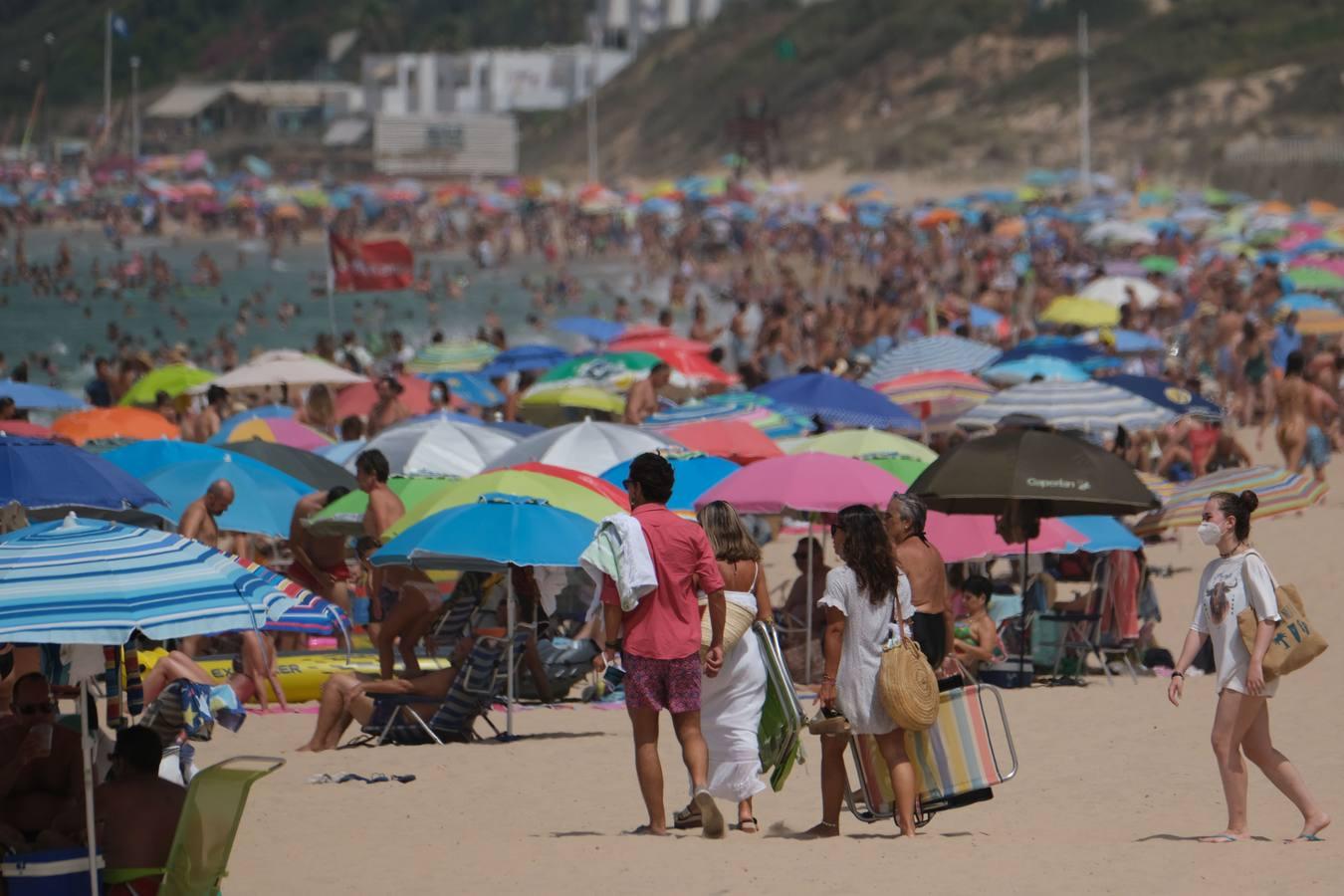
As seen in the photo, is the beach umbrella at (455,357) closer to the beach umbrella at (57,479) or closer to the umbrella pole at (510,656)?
the umbrella pole at (510,656)

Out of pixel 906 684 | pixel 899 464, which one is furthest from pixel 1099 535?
pixel 906 684

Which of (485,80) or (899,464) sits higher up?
(485,80)

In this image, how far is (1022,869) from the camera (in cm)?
612

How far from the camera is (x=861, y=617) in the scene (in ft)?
20.1

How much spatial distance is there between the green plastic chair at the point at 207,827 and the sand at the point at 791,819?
980 millimetres

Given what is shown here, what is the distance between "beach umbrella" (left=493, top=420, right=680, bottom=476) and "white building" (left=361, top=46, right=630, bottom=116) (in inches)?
3437

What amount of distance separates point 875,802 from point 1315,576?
7.04m

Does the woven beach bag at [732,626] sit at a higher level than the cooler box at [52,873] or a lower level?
higher

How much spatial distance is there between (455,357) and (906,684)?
1392 cm

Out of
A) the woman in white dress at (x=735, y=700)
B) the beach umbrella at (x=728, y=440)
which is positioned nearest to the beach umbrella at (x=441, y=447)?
the beach umbrella at (x=728, y=440)

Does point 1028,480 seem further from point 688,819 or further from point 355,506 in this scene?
point 355,506

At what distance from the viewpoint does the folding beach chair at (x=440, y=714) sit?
27.8 ft

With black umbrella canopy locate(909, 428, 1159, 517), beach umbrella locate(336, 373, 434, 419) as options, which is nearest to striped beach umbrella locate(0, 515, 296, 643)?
black umbrella canopy locate(909, 428, 1159, 517)

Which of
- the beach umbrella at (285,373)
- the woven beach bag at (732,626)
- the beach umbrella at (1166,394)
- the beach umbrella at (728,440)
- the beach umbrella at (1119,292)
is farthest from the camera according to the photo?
the beach umbrella at (1119,292)
